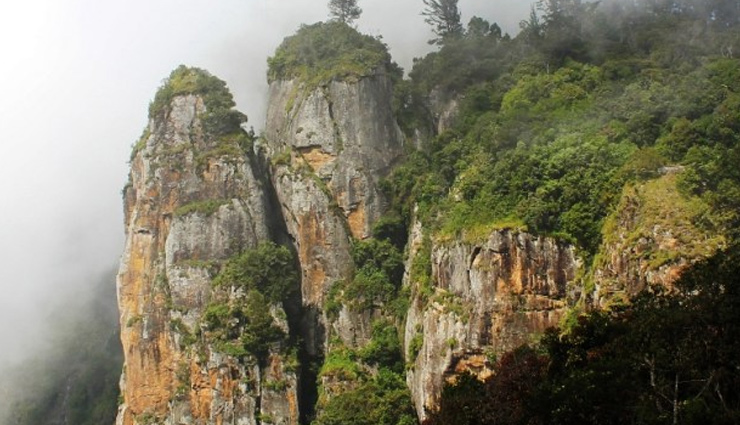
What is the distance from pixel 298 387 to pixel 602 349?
2858cm

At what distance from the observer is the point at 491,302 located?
44750mm

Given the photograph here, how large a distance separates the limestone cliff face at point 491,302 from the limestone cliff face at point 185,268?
37.8 ft

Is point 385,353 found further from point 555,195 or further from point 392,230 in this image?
point 555,195

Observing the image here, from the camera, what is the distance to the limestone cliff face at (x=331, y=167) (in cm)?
5984

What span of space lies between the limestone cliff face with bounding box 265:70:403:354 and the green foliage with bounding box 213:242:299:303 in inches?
94.6

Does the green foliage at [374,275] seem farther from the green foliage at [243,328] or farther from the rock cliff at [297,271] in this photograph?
the green foliage at [243,328]

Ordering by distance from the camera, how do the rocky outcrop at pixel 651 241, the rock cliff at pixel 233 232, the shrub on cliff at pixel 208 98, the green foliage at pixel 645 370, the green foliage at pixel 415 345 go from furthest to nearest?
the shrub on cliff at pixel 208 98
the rock cliff at pixel 233 232
the green foliage at pixel 415 345
the rocky outcrop at pixel 651 241
the green foliage at pixel 645 370

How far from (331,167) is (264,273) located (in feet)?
30.8

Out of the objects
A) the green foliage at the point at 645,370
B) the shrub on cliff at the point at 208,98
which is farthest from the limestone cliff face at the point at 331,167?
the green foliage at the point at 645,370

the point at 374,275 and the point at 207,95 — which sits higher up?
the point at 207,95

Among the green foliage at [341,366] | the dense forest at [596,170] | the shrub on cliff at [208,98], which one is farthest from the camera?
the shrub on cliff at [208,98]

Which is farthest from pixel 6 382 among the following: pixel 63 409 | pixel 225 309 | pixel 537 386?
pixel 537 386

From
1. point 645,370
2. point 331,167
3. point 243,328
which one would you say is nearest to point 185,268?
point 243,328

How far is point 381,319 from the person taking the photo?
56094 millimetres
